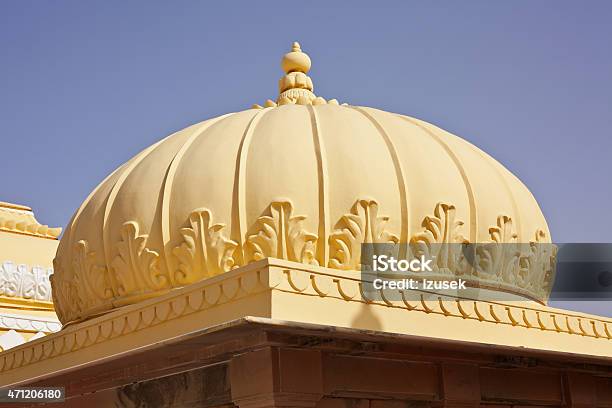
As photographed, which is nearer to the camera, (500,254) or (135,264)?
(135,264)

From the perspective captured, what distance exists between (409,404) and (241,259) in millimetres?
1840

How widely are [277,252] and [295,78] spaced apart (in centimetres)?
324

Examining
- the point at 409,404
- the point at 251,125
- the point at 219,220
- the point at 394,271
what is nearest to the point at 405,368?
the point at 409,404

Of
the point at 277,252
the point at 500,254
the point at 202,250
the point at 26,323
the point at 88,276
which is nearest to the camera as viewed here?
the point at 277,252

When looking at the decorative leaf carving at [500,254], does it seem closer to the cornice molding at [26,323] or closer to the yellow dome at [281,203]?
the yellow dome at [281,203]

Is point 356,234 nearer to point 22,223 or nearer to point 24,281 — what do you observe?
point 24,281

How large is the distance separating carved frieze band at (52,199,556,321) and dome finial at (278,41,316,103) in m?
2.58

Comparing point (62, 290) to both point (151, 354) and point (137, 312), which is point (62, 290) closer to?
point (137, 312)

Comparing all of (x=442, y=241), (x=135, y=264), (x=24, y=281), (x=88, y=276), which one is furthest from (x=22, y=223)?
(x=442, y=241)

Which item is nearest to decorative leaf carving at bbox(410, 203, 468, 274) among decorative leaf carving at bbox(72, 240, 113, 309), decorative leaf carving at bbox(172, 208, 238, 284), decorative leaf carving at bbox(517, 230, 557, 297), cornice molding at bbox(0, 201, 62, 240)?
decorative leaf carving at bbox(517, 230, 557, 297)

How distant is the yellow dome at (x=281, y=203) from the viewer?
7.60 metres

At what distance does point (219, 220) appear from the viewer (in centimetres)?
773

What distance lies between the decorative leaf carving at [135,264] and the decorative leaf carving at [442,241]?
2284mm

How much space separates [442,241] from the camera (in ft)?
25.8
